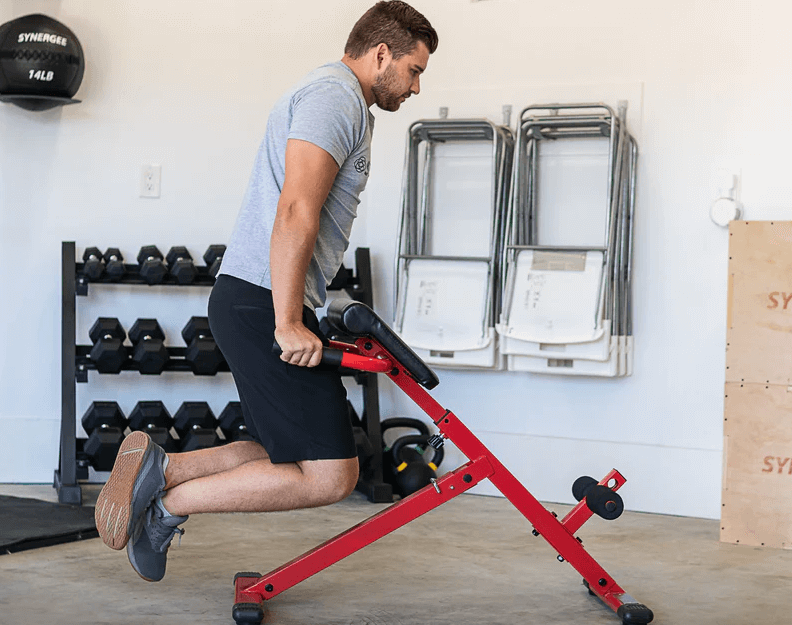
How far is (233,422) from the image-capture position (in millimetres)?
3809

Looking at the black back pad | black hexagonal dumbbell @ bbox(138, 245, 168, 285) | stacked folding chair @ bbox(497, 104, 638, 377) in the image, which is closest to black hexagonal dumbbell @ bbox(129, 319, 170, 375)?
black hexagonal dumbbell @ bbox(138, 245, 168, 285)

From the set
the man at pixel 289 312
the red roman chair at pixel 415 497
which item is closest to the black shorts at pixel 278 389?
the man at pixel 289 312

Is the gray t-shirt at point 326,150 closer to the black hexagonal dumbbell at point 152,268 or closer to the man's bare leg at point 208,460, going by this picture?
the man's bare leg at point 208,460

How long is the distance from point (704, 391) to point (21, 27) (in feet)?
9.71

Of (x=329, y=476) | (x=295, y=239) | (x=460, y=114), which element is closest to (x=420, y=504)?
(x=329, y=476)

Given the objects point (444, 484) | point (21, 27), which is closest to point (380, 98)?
point (444, 484)

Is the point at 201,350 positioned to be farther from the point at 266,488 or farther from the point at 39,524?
the point at 266,488

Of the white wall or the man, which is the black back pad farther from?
the white wall

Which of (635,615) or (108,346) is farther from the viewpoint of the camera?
(108,346)

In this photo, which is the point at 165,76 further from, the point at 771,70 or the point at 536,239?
the point at 771,70

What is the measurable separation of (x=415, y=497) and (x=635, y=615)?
604 mm

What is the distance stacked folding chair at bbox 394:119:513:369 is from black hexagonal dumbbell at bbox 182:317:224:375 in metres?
0.73

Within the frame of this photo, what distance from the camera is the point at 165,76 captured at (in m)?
4.10

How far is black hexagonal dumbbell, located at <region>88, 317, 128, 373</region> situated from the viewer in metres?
3.68
